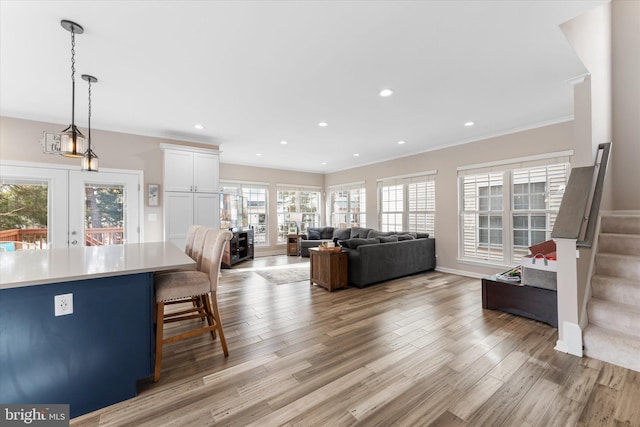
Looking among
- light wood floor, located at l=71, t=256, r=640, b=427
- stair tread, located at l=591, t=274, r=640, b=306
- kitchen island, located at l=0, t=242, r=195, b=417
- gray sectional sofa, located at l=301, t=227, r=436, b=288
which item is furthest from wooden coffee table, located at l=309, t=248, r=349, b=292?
stair tread, located at l=591, t=274, r=640, b=306

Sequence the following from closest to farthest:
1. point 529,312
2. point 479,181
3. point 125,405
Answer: point 125,405 < point 529,312 < point 479,181

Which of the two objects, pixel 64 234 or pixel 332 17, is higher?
pixel 332 17

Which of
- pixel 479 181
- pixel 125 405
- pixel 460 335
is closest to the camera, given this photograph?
pixel 125 405

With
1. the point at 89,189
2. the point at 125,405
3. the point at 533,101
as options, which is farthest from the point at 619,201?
the point at 89,189

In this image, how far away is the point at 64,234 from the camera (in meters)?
3.99

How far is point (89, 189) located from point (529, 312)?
6436 mm

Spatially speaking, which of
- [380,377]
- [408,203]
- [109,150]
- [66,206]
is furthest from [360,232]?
[66,206]

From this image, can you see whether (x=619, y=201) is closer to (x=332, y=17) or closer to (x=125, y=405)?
(x=332, y=17)

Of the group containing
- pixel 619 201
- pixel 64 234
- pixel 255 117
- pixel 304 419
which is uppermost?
pixel 255 117

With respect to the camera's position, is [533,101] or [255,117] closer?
[533,101]

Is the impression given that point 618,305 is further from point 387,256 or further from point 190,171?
point 190,171

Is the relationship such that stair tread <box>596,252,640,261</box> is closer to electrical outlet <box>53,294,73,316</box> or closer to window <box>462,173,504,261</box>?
window <box>462,173,504,261</box>

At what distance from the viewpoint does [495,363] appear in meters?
2.22

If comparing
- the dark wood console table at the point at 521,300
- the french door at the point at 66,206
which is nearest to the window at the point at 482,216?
the dark wood console table at the point at 521,300
